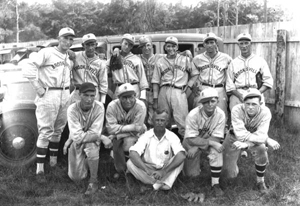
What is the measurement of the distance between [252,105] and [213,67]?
120 centimetres

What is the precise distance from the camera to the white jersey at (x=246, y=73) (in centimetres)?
574

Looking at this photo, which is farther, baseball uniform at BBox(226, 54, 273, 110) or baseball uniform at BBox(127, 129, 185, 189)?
baseball uniform at BBox(226, 54, 273, 110)

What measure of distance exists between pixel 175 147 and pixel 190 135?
0.39m

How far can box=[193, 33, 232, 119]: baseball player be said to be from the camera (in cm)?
590

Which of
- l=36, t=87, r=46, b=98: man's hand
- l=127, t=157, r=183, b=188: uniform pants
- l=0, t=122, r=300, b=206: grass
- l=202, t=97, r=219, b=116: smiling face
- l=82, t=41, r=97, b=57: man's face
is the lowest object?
l=0, t=122, r=300, b=206: grass

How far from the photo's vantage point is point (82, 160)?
5070mm

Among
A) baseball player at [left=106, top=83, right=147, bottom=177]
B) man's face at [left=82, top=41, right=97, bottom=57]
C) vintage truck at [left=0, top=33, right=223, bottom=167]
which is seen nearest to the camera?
baseball player at [left=106, top=83, right=147, bottom=177]

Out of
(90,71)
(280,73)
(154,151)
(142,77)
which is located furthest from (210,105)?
(280,73)

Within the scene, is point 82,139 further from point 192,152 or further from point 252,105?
point 252,105

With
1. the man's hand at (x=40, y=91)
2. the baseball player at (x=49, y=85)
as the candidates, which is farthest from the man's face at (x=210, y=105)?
the man's hand at (x=40, y=91)

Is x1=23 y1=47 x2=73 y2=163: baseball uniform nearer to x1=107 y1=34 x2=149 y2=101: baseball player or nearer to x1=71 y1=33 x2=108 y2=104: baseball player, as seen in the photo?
x1=71 y1=33 x2=108 y2=104: baseball player

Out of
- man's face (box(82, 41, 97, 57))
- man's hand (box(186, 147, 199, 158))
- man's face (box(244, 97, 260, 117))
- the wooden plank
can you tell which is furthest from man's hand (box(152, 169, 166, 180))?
the wooden plank

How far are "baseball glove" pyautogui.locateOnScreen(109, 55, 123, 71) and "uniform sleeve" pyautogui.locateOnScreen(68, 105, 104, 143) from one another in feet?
3.27

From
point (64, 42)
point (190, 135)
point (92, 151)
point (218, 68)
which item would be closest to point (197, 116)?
point (190, 135)
